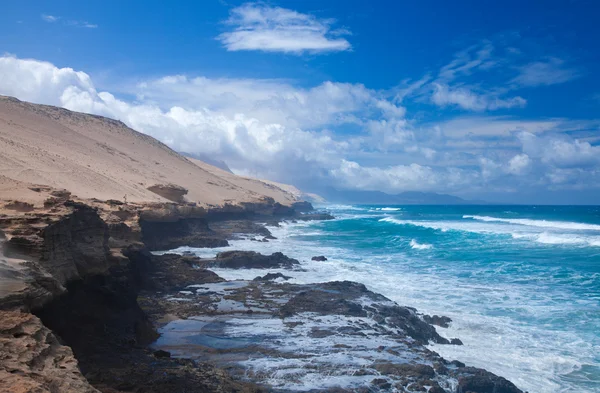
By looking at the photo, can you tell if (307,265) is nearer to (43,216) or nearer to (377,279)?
(377,279)

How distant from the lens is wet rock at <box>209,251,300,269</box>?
77.7ft

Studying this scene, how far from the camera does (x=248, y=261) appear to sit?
2417cm

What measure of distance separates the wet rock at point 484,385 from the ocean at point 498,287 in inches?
34.8

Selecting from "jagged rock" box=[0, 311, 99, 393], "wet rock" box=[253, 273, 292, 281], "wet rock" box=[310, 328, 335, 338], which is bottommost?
"wet rock" box=[310, 328, 335, 338]

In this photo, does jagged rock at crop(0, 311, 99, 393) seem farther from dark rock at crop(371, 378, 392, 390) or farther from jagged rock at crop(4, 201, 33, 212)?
dark rock at crop(371, 378, 392, 390)

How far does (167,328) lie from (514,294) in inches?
552

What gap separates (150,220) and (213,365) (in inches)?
741

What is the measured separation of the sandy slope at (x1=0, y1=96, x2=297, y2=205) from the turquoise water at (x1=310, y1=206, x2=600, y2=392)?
1287 centimetres

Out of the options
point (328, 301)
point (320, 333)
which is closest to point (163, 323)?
point (320, 333)

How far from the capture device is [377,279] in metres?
22.5

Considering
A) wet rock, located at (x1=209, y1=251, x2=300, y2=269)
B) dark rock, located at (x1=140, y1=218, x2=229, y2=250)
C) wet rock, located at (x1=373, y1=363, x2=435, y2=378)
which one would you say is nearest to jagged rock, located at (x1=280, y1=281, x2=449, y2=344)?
wet rock, located at (x1=373, y1=363, x2=435, y2=378)

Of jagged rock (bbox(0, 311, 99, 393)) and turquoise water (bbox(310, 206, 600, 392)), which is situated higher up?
jagged rock (bbox(0, 311, 99, 393))

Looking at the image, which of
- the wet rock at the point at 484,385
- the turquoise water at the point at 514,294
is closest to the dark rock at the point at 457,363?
the wet rock at the point at 484,385

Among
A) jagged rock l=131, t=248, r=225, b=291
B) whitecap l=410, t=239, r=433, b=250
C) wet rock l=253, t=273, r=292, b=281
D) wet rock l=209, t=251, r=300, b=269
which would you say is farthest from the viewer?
whitecap l=410, t=239, r=433, b=250
